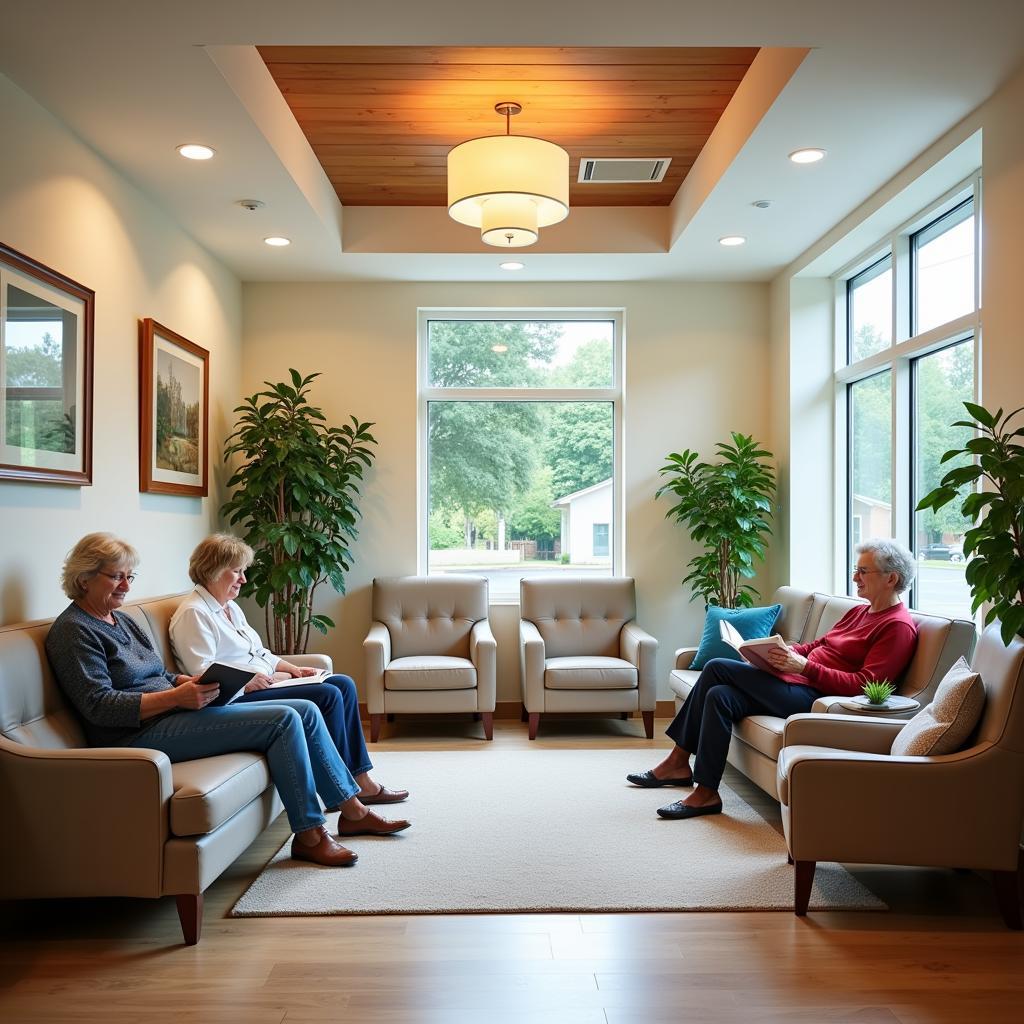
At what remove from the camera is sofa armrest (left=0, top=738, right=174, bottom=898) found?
267 centimetres

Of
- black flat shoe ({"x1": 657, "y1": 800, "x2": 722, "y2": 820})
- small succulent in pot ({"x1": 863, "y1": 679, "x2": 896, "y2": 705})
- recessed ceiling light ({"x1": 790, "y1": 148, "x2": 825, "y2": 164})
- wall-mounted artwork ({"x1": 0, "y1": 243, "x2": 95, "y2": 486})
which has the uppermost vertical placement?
recessed ceiling light ({"x1": 790, "y1": 148, "x2": 825, "y2": 164})

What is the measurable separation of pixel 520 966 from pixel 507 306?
4499mm

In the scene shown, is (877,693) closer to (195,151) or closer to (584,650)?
(584,650)

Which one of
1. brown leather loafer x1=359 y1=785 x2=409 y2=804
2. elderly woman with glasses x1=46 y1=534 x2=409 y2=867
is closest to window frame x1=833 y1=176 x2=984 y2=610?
brown leather loafer x1=359 y1=785 x2=409 y2=804

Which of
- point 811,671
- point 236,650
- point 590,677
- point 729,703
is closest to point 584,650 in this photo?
point 590,677

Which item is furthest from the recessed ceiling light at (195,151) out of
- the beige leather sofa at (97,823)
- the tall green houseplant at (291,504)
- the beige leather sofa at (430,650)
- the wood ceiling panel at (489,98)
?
the beige leather sofa at (430,650)

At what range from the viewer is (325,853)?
11.1ft

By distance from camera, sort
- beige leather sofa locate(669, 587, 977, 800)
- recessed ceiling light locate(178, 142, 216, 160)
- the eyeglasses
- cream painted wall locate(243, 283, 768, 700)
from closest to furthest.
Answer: the eyeglasses < beige leather sofa locate(669, 587, 977, 800) < recessed ceiling light locate(178, 142, 216, 160) < cream painted wall locate(243, 283, 768, 700)

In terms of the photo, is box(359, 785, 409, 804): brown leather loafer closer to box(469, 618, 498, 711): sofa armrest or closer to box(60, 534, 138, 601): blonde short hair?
box(469, 618, 498, 711): sofa armrest

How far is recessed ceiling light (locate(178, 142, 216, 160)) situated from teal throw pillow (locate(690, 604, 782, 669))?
10.8 ft

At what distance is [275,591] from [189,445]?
987 mm

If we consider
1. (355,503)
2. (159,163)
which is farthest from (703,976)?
(355,503)

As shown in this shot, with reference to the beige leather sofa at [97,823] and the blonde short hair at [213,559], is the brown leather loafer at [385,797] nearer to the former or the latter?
the blonde short hair at [213,559]

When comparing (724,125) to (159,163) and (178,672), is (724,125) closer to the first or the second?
(159,163)
